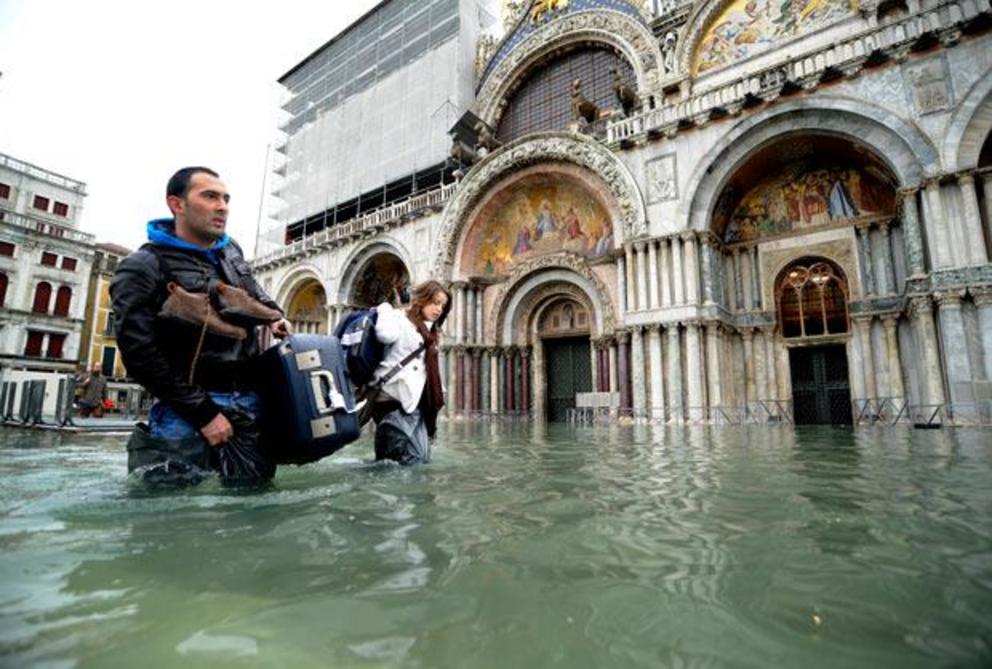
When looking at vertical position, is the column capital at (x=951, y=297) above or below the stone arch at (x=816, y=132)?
below

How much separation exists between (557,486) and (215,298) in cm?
202

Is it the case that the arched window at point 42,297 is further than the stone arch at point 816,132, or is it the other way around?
the arched window at point 42,297

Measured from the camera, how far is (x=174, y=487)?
2367mm

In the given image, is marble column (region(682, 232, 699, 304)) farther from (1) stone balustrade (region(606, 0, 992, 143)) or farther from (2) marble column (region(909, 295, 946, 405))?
(2) marble column (region(909, 295, 946, 405))

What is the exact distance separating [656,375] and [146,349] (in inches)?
426

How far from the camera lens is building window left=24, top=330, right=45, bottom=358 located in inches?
1075

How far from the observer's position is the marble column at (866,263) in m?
11.0

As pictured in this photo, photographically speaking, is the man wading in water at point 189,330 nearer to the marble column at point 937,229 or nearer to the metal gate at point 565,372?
the marble column at point 937,229

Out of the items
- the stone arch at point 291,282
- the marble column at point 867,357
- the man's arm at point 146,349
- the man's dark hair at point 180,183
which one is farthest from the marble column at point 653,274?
the stone arch at point 291,282

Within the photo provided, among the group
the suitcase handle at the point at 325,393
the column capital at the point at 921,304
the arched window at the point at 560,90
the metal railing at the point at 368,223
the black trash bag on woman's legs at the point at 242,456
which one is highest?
the arched window at the point at 560,90

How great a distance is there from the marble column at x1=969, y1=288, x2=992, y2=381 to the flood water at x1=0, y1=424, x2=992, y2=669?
8000 mm

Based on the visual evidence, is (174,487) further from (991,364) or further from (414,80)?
(414,80)

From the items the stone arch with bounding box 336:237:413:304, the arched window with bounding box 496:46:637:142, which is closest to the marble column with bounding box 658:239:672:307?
the arched window with bounding box 496:46:637:142

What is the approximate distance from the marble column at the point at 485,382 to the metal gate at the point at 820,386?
331 inches
